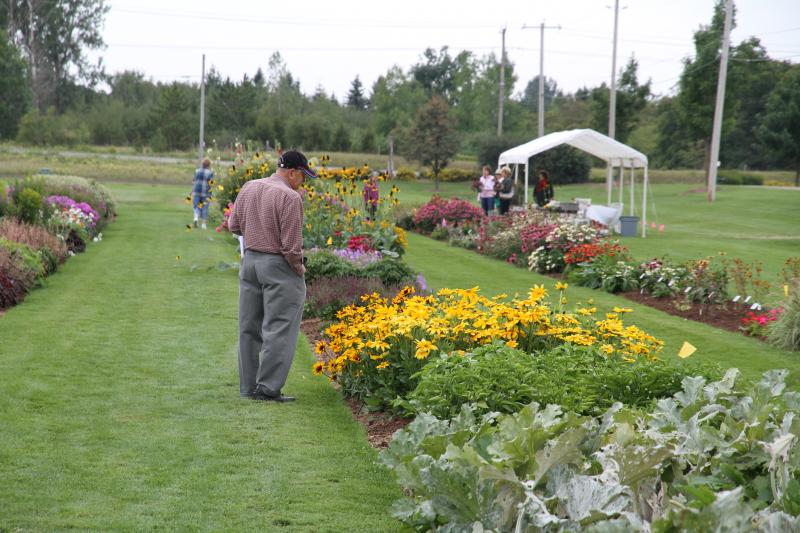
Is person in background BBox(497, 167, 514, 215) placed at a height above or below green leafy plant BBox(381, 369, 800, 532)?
above

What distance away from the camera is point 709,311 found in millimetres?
11664

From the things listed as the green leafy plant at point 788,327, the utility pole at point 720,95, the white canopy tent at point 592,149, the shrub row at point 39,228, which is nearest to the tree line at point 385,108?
the utility pole at point 720,95

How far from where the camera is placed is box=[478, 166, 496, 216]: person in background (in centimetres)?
2397

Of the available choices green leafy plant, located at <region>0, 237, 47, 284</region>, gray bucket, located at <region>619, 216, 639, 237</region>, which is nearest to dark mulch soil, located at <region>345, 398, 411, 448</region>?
green leafy plant, located at <region>0, 237, 47, 284</region>

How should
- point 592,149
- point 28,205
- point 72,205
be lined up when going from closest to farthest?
point 28,205, point 72,205, point 592,149

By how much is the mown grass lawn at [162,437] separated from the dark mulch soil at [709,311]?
5.27 metres

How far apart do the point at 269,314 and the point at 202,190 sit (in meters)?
15.9

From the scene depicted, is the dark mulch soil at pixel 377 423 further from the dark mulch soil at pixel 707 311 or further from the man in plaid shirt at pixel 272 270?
the dark mulch soil at pixel 707 311

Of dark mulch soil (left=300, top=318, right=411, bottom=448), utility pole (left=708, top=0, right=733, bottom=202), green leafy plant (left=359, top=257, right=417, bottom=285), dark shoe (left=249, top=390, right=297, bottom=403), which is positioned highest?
utility pole (left=708, top=0, right=733, bottom=202)

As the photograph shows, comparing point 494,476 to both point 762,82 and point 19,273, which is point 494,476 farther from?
point 762,82

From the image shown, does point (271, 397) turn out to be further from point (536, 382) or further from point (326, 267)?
point (326, 267)

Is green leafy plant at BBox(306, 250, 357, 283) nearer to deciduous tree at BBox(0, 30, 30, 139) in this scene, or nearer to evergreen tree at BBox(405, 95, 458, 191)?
evergreen tree at BBox(405, 95, 458, 191)

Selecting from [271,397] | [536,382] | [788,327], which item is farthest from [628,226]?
[536,382]

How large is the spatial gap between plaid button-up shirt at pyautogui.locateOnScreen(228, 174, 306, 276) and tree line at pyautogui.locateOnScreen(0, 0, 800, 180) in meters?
44.4
